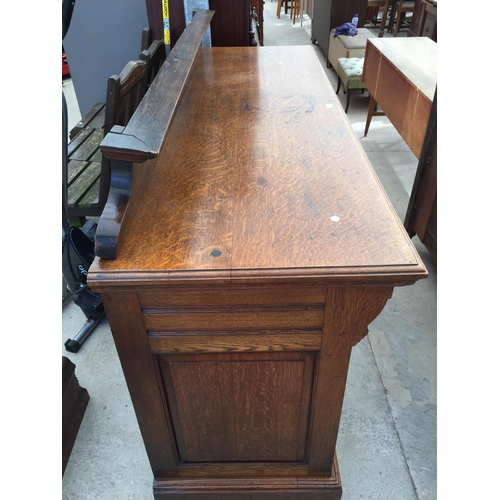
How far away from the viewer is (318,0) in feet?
18.0

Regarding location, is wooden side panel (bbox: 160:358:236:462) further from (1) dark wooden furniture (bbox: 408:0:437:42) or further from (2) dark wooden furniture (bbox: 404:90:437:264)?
(1) dark wooden furniture (bbox: 408:0:437:42)

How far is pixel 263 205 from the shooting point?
0.89 m

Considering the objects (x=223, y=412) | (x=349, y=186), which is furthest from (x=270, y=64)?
(x=223, y=412)

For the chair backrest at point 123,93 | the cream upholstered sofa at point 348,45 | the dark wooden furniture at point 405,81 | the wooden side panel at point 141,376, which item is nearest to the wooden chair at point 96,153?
the chair backrest at point 123,93

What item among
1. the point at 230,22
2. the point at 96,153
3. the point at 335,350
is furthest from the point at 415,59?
the point at 335,350

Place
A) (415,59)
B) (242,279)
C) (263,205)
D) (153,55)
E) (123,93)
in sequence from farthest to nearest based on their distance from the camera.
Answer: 1. (415,59)
2. (153,55)
3. (123,93)
4. (263,205)
5. (242,279)

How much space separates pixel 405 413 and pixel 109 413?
44.6 inches

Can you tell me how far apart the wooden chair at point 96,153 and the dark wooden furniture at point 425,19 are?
422cm

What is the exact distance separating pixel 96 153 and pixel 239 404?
1.60m

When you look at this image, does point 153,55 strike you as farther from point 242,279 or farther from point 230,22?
point 242,279

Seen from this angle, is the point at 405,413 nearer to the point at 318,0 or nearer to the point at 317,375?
the point at 317,375

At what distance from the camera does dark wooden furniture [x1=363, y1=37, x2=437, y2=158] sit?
227cm

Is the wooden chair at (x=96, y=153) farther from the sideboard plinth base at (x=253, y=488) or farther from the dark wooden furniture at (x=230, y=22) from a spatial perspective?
the sideboard plinth base at (x=253, y=488)

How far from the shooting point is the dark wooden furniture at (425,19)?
466 cm
